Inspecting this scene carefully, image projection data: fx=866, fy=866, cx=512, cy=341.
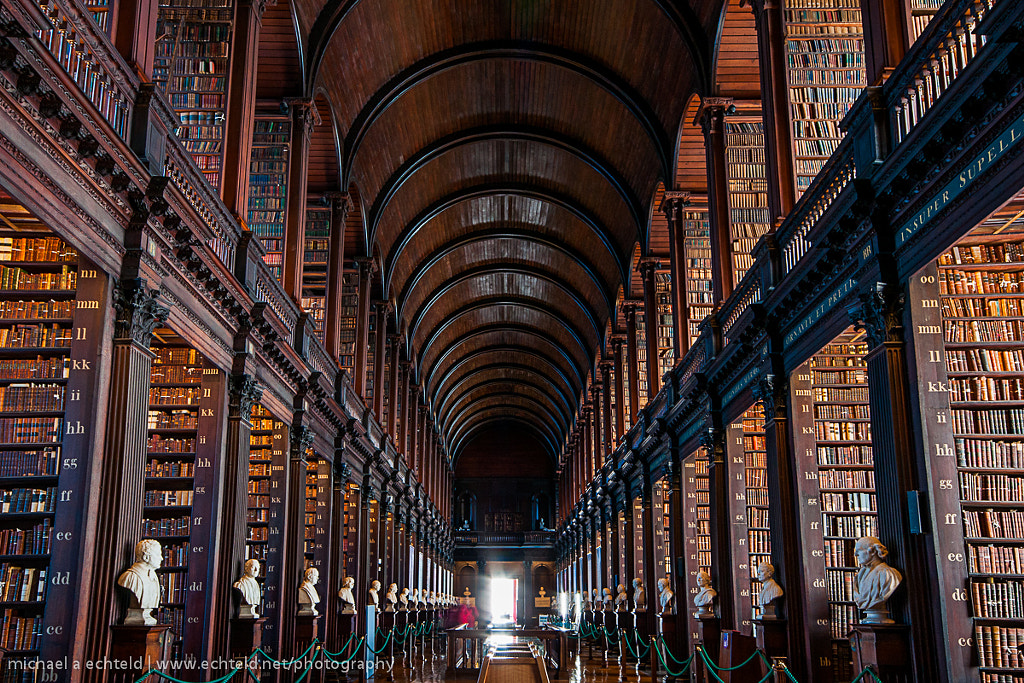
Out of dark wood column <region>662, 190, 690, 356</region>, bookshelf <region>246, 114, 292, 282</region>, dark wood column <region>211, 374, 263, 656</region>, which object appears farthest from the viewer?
dark wood column <region>662, 190, 690, 356</region>

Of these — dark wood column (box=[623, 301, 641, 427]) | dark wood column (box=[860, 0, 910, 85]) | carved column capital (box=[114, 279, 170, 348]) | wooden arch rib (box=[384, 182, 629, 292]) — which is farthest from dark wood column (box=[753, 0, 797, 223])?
wooden arch rib (box=[384, 182, 629, 292])

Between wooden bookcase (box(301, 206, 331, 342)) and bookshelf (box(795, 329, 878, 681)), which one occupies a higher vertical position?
wooden bookcase (box(301, 206, 331, 342))

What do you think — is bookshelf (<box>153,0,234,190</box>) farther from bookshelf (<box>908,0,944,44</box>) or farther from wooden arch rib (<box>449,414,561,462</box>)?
wooden arch rib (<box>449,414,561,462</box>)

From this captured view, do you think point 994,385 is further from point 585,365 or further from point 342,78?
point 585,365

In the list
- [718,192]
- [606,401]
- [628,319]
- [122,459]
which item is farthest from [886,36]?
[606,401]

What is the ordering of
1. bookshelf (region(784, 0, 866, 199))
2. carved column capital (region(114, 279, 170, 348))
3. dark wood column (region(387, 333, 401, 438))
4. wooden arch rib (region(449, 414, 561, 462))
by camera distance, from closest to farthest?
carved column capital (region(114, 279, 170, 348)) < bookshelf (region(784, 0, 866, 199)) < dark wood column (region(387, 333, 401, 438)) < wooden arch rib (region(449, 414, 561, 462))

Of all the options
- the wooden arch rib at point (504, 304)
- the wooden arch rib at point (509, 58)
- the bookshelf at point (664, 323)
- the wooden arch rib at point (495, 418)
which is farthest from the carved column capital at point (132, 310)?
the wooden arch rib at point (495, 418)

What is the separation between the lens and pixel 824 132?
9422 millimetres

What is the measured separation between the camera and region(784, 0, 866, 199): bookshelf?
30.5 ft

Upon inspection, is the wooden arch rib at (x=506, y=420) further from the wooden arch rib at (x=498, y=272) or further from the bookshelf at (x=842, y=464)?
the bookshelf at (x=842, y=464)

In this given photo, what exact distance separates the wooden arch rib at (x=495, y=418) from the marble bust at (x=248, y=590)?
32.2 metres

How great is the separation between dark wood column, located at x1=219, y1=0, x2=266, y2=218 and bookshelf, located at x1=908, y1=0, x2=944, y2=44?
6.61m

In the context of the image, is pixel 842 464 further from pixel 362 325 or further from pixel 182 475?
pixel 362 325

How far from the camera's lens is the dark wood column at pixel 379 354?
62.8ft
